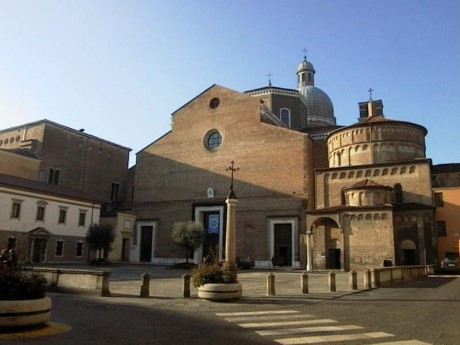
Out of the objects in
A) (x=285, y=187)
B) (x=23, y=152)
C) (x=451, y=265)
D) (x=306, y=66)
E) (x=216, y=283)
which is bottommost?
(x=216, y=283)

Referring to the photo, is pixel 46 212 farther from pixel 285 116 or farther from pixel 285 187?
pixel 285 116

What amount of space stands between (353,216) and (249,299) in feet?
69.9

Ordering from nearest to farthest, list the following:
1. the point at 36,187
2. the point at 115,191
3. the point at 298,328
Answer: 1. the point at 298,328
2. the point at 36,187
3. the point at 115,191

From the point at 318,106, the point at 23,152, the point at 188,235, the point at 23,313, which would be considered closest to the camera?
the point at 23,313

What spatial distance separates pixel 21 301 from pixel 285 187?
1335 inches

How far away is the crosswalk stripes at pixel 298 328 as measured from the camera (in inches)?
313

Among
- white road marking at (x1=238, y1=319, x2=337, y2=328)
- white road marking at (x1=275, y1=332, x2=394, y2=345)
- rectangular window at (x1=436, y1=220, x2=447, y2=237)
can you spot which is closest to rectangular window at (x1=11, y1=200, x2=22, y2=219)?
white road marking at (x1=238, y1=319, x2=337, y2=328)

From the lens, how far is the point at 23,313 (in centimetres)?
801

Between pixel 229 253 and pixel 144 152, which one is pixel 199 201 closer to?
pixel 144 152

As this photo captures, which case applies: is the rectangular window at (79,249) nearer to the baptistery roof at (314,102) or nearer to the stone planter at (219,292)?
the stone planter at (219,292)

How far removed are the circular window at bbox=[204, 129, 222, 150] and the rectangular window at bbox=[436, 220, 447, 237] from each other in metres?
22.7

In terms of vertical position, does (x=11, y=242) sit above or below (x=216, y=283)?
above

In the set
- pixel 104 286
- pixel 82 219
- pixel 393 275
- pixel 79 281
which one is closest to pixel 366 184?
pixel 393 275

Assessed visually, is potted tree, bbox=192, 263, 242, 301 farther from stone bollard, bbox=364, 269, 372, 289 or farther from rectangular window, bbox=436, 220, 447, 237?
rectangular window, bbox=436, 220, 447, 237
